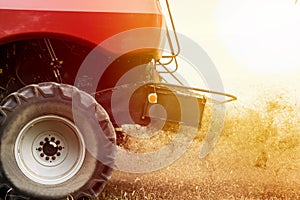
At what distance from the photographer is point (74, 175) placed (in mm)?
4375

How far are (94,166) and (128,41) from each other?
120cm

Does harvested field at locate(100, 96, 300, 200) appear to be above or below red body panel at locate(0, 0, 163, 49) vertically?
below

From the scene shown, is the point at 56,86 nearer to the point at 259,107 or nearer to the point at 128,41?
the point at 128,41

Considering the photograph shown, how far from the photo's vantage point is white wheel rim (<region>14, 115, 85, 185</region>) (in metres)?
4.38

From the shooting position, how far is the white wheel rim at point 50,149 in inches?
172

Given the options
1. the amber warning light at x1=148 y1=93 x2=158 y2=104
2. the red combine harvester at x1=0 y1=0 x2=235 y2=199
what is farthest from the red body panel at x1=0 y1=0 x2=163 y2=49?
the amber warning light at x1=148 y1=93 x2=158 y2=104

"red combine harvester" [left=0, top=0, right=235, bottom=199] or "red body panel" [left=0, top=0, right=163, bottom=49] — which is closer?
"red combine harvester" [left=0, top=0, right=235, bottom=199]

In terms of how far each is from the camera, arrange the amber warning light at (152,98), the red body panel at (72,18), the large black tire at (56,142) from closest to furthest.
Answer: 1. the large black tire at (56,142)
2. the red body panel at (72,18)
3. the amber warning light at (152,98)

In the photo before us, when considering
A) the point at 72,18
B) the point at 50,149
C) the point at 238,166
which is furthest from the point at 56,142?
the point at 238,166

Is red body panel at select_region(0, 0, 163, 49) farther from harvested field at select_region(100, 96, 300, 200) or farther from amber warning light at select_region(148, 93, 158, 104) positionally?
harvested field at select_region(100, 96, 300, 200)

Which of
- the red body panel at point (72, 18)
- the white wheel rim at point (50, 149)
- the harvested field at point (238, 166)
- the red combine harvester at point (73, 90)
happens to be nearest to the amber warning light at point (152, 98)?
the red combine harvester at point (73, 90)

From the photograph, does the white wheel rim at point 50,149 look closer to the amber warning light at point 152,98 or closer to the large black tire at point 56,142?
the large black tire at point 56,142

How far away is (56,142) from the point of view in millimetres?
4508

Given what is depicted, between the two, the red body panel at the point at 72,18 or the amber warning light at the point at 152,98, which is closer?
the red body panel at the point at 72,18
